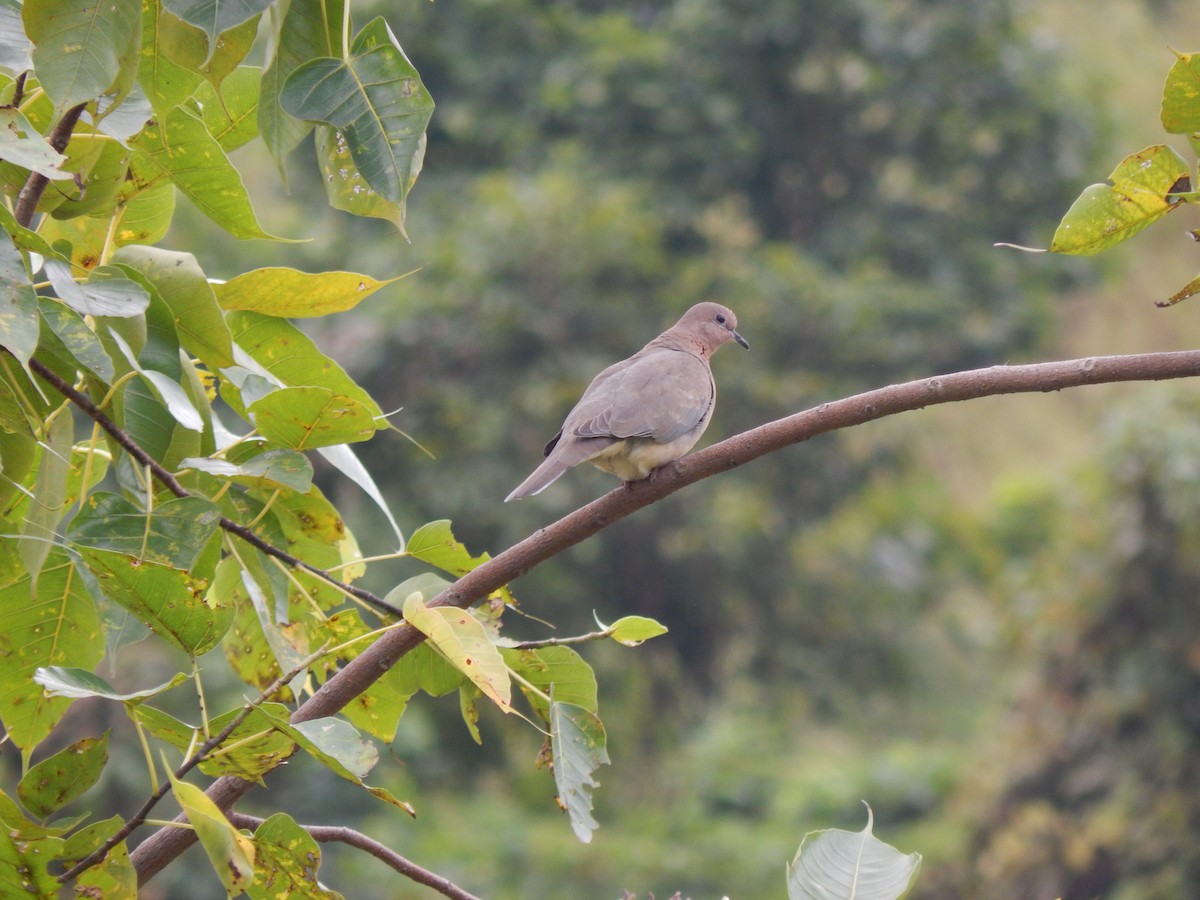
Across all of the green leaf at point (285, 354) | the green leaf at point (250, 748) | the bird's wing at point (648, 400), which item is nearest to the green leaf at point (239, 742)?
the green leaf at point (250, 748)

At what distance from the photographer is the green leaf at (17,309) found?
121cm

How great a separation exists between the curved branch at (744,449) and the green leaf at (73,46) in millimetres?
652

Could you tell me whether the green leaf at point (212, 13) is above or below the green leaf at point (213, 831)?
above

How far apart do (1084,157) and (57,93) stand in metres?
14.7

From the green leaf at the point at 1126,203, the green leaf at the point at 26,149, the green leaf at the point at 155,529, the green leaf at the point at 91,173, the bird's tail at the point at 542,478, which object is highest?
the green leaf at the point at 26,149

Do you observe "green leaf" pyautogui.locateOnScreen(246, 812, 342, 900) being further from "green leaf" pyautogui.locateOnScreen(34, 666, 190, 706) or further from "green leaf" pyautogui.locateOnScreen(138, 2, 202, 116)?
"green leaf" pyautogui.locateOnScreen(138, 2, 202, 116)

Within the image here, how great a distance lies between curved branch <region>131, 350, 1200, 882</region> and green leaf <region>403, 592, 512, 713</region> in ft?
0.42

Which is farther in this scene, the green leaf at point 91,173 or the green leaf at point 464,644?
the green leaf at point 91,173

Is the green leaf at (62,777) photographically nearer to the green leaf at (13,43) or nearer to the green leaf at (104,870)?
the green leaf at (104,870)

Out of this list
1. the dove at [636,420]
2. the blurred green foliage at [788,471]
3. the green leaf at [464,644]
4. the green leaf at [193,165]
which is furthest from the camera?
the blurred green foliage at [788,471]

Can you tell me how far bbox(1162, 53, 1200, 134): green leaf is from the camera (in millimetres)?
1367

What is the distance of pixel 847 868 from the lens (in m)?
1.33

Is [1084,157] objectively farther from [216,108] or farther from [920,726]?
[216,108]

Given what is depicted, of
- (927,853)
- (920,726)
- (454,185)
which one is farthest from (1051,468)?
(454,185)
